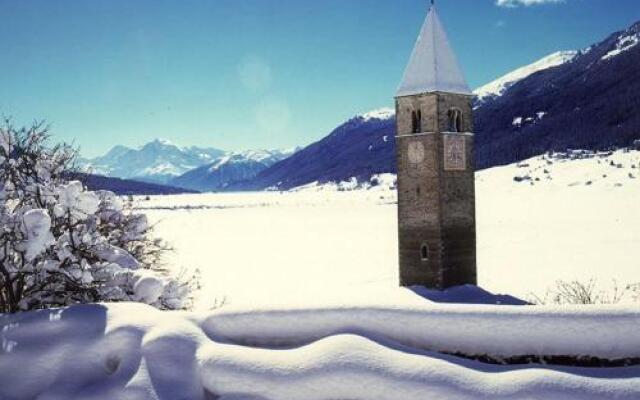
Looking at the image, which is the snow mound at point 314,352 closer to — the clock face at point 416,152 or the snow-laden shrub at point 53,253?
the snow-laden shrub at point 53,253

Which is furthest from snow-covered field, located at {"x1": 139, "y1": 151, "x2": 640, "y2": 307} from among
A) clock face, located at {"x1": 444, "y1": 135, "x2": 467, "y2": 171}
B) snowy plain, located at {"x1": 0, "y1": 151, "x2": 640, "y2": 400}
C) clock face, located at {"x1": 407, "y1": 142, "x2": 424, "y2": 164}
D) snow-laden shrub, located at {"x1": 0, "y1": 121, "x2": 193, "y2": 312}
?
clock face, located at {"x1": 407, "y1": 142, "x2": 424, "y2": 164}

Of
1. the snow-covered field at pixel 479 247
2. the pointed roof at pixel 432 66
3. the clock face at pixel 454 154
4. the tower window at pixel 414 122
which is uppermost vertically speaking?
the pointed roof at pixel 432 66

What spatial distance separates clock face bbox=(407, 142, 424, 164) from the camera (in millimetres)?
29859

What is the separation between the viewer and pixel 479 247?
4403 centimetres

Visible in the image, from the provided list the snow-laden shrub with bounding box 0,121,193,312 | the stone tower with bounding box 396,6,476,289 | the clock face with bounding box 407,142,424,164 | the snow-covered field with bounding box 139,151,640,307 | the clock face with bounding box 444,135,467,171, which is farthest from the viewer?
the snow-covered field with bounding box 139,151,640,307

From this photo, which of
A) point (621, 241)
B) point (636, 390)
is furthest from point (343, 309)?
point (621, 241)

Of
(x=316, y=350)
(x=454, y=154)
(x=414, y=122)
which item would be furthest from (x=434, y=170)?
(x=316, y=350)

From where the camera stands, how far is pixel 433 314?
19.2 feet

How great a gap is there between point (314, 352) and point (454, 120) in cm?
2634

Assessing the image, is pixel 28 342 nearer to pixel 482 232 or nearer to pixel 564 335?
pixel 564 335

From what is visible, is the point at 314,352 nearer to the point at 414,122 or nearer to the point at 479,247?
the point at 414,122

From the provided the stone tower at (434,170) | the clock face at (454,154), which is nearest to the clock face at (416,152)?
the stone tower at (434,170)

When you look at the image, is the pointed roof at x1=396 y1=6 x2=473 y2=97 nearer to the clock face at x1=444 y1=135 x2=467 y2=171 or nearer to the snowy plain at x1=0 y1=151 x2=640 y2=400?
the clock face at x1=444 y1=135 x2=467 y2=171

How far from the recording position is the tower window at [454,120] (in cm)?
3036
